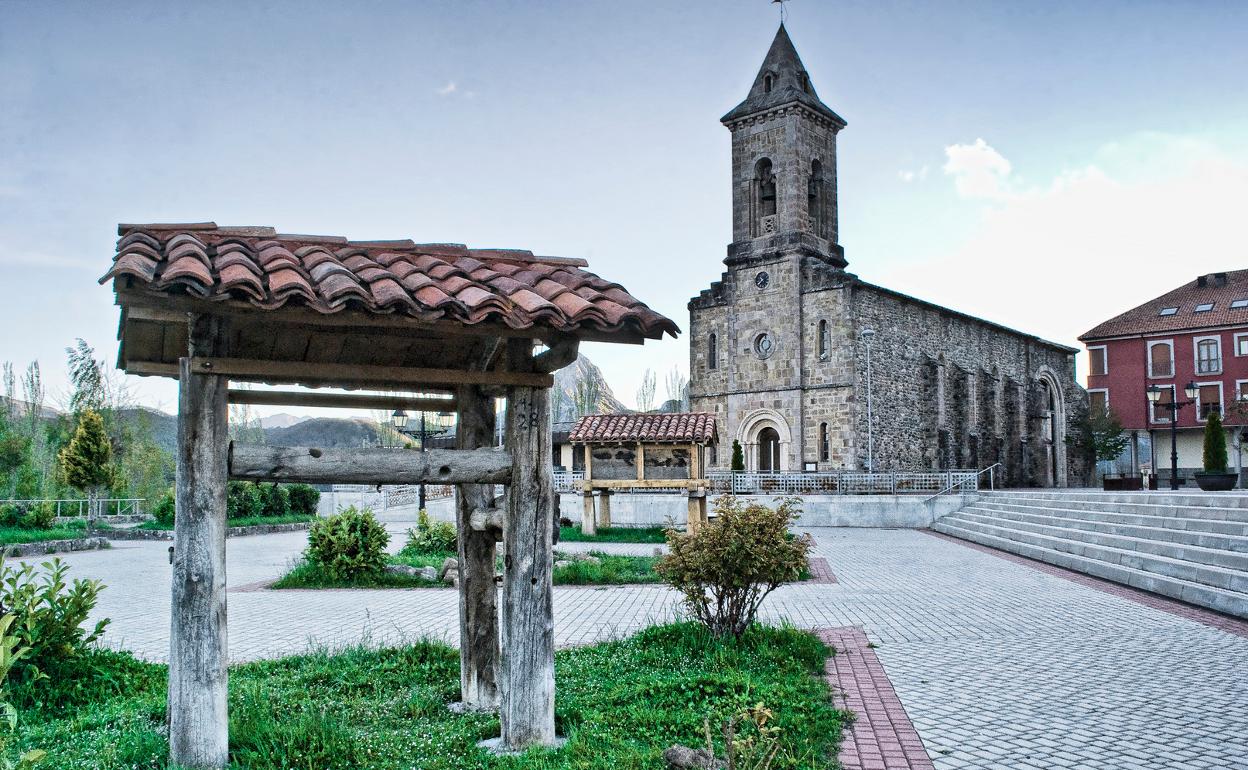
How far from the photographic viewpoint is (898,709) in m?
6.16

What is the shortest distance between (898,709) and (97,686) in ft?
19.1

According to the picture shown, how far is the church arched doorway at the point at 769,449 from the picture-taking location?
36.7 meters

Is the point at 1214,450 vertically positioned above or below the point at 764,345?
below

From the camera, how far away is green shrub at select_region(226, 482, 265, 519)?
28109 millimetres

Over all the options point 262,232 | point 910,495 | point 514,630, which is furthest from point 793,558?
point 910,495

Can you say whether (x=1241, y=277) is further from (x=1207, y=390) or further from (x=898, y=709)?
(x=898, y=709)

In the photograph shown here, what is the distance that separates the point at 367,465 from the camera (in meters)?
4.88

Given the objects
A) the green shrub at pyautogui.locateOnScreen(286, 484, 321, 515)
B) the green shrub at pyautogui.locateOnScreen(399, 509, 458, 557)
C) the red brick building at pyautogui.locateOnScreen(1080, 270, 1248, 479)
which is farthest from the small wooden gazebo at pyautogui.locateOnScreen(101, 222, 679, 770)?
the red brick building at pyautogui.locateOnScreen(1080, 270, 1248, 479)

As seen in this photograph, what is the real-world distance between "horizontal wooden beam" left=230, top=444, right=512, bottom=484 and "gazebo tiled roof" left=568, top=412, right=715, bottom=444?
1683 centimetres

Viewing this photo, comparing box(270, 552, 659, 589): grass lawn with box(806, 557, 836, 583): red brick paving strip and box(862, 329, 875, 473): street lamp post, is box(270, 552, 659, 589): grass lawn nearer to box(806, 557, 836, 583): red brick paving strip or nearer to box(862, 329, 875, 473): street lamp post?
box(806, 557, 836, 583): red brick paving strip

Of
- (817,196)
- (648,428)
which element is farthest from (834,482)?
(817,196)

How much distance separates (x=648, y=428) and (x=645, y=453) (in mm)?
657

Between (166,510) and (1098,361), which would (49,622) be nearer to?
(166,510)

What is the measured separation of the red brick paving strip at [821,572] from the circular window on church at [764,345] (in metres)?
19.2
